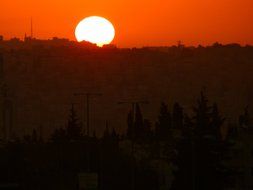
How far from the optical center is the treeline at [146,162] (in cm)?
2633

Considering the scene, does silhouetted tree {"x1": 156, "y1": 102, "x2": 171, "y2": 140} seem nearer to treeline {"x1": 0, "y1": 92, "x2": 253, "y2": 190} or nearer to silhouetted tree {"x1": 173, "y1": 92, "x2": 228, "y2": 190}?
treeline {"x1": 0, "y1": 92, "x2": 253, "y2": 190}

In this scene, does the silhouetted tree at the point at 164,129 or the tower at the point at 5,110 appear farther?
the tower at the point at 5,110

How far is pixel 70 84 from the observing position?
8612cm

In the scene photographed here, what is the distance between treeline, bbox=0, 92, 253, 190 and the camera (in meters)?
26.3

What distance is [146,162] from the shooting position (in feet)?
117

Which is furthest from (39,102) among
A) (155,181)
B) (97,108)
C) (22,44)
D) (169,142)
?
(155,181)

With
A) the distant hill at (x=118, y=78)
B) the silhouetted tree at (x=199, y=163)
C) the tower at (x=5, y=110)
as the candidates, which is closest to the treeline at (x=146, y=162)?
the silhouetted tree at (x=199, y=163)

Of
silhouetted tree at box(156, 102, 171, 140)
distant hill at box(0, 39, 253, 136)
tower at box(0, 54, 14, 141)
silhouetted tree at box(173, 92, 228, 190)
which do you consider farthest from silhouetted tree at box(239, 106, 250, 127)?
silhouetted tree at box(173, 92, 228, 190)

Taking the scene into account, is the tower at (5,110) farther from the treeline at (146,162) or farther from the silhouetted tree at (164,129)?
the treeline at (146,162)

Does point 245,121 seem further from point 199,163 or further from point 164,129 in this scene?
point 199,163

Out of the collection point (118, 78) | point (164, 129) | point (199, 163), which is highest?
point (118, 78)

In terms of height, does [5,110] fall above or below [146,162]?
above

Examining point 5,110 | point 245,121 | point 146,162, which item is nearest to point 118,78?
point 5,110

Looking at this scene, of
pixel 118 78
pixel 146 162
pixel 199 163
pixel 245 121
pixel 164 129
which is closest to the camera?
pixel 199 163
